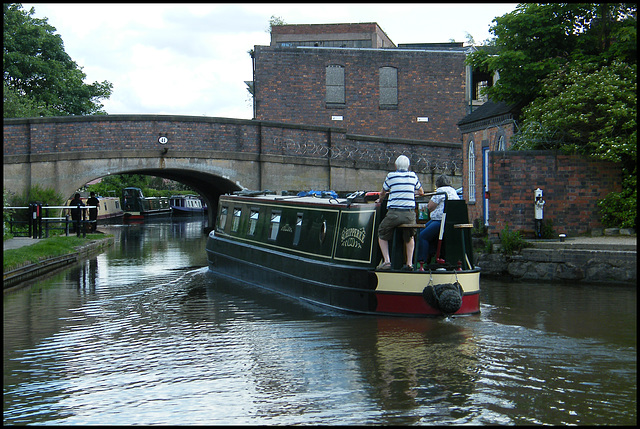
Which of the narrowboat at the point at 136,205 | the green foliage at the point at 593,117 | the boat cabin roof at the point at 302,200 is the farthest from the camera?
the narrowboat at the point at 136,205

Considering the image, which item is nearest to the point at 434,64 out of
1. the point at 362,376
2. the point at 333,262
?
the point at 333,262

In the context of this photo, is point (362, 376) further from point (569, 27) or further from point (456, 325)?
point (569, 27)

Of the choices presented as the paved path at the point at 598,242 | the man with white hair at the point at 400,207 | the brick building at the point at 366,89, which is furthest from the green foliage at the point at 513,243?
the brick building at the point at 366,89

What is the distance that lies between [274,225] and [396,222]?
136 inches

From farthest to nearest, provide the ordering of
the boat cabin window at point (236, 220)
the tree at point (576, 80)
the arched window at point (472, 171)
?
1. the arched window at point (472, 171)
2. the boat cabin window at point (236, 220)
3. the tree at point (576, 80)

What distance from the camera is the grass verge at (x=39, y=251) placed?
11.8 m

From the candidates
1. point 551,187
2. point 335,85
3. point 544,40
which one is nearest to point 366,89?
point 335,85

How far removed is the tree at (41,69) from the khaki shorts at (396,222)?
90.3 feet

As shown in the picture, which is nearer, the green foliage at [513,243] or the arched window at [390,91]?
the green foliage at [513,243]

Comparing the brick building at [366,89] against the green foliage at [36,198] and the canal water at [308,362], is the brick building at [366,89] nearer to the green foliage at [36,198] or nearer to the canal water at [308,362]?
the green foliage at [36,198]

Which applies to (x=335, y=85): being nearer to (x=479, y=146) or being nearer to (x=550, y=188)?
(x=479, y=146)

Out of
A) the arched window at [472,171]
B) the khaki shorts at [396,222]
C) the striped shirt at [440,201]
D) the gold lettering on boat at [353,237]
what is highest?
the arched window at [472,171]

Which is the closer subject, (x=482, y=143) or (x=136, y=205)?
(x=482, y=143)

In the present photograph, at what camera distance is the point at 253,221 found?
12.4 meters
